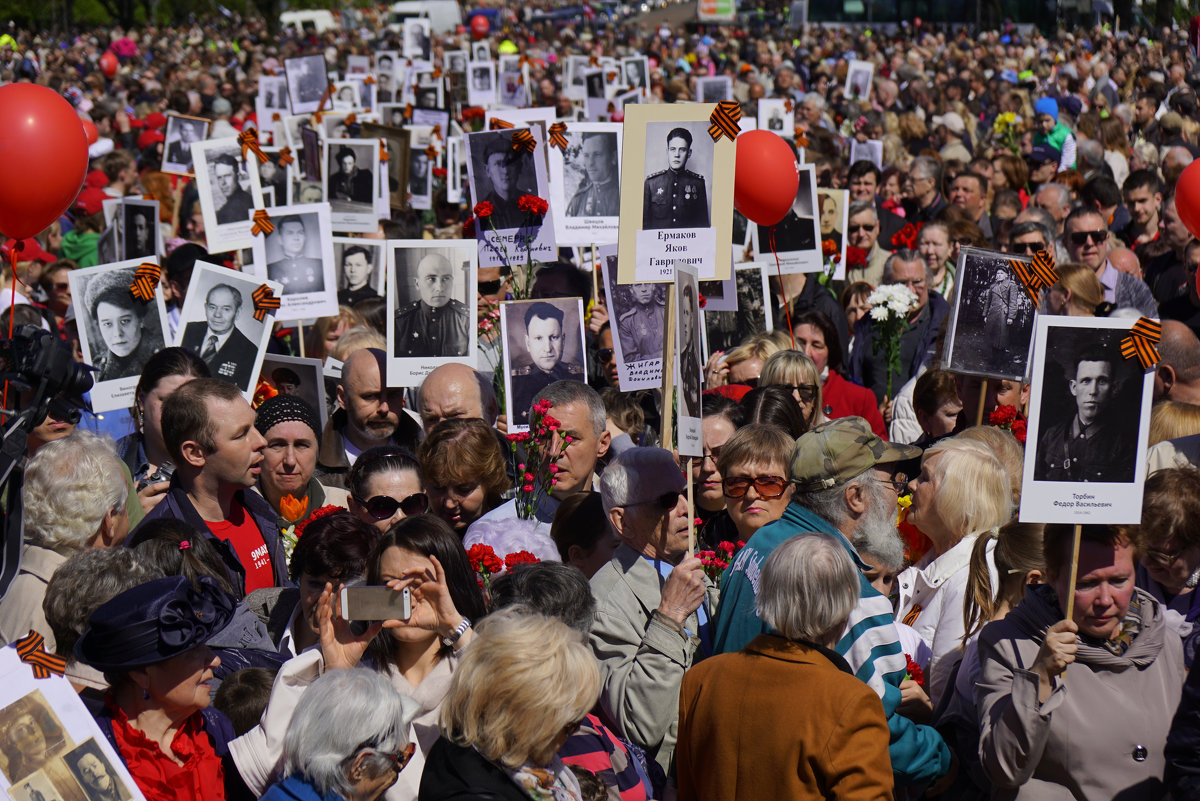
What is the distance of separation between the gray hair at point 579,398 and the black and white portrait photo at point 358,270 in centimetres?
393

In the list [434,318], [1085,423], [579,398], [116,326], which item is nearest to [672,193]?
[579,398]

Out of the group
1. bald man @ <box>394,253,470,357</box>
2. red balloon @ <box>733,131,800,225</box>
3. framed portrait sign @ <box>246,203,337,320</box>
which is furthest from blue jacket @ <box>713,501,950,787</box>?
framed portrait sign @ <box>246,203,337,320</box>

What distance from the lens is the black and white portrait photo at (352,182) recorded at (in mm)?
10930

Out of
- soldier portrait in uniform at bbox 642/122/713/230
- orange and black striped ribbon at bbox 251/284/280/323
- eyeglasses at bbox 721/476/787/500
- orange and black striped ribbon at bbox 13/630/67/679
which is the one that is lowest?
eyeglasses at bbox 721/476/787/500

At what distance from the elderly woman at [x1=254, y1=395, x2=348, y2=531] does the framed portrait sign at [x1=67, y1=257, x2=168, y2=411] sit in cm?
158

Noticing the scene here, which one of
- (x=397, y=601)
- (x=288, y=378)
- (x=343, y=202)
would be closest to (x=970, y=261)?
(x=288, y=378)

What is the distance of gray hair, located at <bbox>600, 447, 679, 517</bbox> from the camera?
4.52m

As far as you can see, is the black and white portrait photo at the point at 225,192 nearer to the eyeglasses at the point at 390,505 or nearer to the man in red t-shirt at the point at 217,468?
the man in red t-shirt at the point at 217,468

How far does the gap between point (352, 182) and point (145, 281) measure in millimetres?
3805

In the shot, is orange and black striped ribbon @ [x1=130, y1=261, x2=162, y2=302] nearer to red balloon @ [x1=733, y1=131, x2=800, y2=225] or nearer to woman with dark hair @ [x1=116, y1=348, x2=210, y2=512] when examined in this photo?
woman with dark hair @ [x1=116, y1=348, x2=210, y2=512]

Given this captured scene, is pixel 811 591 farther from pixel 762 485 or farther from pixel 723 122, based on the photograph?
pixel 723 122

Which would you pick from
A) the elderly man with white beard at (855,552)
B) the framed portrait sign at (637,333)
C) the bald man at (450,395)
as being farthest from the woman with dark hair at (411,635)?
the framed portrait sign at (637,333)

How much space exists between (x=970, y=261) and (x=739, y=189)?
1.39 m

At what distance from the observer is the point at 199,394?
5.53 metres
